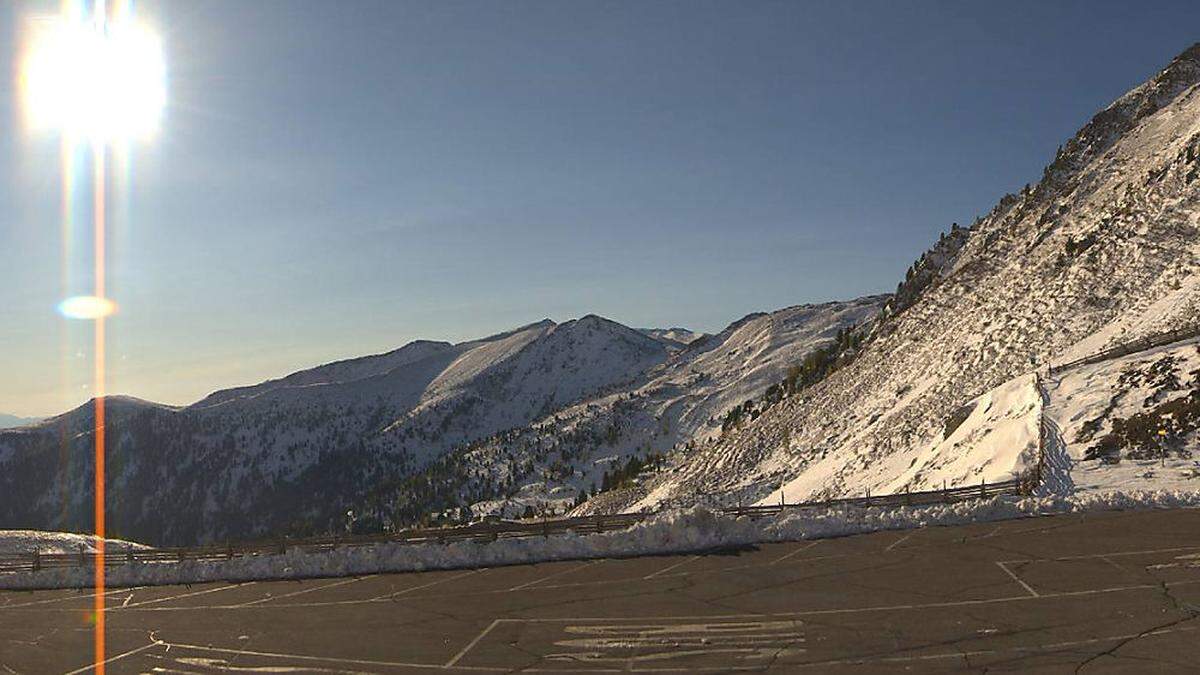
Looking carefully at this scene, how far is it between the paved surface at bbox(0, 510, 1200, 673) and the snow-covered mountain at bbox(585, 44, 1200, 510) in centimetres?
1563

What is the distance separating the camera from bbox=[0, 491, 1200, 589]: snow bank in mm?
24422

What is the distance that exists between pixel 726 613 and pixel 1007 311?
63.2m

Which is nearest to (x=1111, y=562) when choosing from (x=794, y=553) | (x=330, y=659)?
(x=794, y=553)

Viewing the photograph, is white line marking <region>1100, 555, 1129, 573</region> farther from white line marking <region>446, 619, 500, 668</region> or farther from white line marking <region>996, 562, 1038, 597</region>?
white line marking <region>446, 619, 500, 668</region>

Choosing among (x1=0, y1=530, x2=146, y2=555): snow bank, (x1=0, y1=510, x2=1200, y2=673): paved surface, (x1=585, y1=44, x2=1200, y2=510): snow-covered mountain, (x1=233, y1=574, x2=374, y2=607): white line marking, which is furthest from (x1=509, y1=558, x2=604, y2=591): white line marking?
(x1=0, y1=530, x2=146, y2=555): snow bank

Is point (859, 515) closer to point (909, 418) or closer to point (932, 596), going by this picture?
point (932, 596)

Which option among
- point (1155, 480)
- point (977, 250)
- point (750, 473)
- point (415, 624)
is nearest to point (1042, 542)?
point (1155, 480)

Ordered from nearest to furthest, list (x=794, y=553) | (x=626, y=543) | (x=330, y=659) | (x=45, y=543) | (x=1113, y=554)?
(x=330, y=659), (x=1113, y=554), (x=794, y=553), (x=626, y=543), (x=45, y=543)

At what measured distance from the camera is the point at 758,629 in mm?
15430

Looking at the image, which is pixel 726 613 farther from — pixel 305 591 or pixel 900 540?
pixel 305 591

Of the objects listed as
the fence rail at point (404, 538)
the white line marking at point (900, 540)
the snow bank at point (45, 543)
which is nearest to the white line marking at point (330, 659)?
the fence rail at point (404, 538)

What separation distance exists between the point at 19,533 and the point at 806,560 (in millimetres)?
59941

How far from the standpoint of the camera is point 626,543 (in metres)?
24.4

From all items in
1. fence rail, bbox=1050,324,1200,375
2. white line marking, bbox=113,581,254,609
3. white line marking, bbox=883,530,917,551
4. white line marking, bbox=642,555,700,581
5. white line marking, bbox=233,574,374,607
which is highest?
fence rail, bbox=1050,324,1200,375
